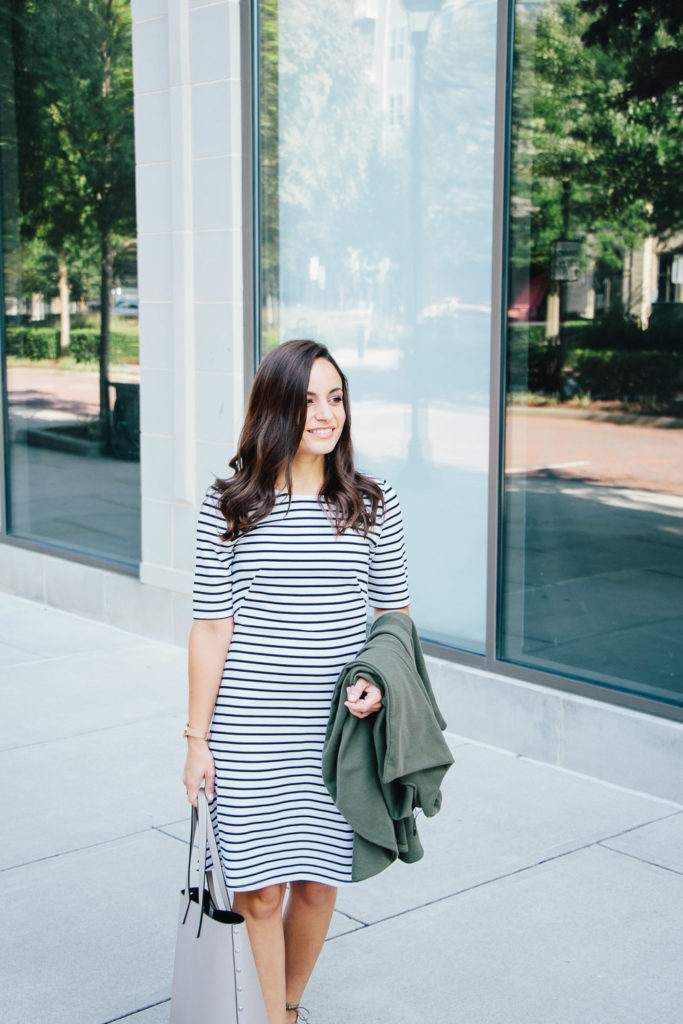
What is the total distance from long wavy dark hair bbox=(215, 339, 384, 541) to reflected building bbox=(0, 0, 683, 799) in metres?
2.53

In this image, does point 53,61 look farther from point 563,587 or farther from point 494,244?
point 563,587

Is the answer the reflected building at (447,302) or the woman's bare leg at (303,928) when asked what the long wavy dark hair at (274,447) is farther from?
the reflected building at (447,302)

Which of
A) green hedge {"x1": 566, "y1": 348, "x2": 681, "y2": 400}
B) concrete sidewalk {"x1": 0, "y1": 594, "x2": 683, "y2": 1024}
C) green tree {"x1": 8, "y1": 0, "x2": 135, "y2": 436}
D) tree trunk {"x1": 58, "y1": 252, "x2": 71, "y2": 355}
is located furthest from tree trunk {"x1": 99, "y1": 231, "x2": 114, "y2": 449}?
green hedge {"x1": 566, "y1": 348, "x2": 681, "y2": 400}

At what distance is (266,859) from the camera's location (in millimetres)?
2852

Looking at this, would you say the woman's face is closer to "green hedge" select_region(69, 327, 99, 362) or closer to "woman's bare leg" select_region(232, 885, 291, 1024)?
"woman's bare leg" select_region(232, 885, 291, 1024)

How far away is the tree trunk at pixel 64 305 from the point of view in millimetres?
8281

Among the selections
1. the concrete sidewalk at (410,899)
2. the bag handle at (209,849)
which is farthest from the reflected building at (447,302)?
the bag handle at (209,849)

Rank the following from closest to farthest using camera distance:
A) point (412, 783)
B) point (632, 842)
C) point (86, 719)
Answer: point (412, 783) < point (632, 842) < point (86, 719)

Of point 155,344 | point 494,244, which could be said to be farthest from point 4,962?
point 155,344

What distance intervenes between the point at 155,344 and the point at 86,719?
2.38m

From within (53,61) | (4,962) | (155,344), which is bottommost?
(4,962)

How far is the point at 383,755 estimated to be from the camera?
270cm

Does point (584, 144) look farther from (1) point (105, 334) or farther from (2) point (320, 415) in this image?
(1) point (105, 334)

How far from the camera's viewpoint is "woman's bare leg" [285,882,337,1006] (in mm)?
2994
